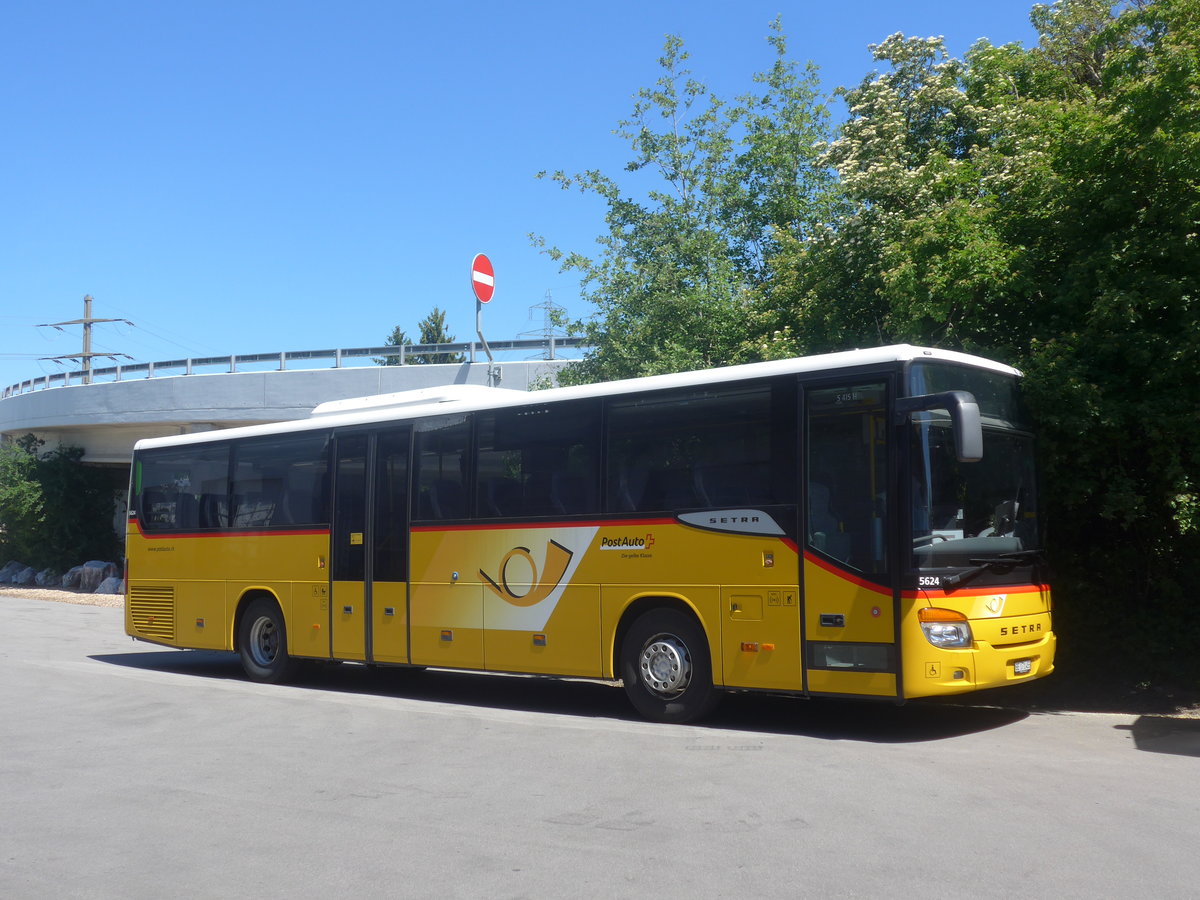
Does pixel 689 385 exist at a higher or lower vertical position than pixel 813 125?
lower

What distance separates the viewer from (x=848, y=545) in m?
9.49

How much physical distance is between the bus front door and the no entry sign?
743 cm

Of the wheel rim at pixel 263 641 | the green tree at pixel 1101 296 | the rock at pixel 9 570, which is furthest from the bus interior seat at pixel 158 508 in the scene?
the rock at pixel 9 570

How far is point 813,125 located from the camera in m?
21.5

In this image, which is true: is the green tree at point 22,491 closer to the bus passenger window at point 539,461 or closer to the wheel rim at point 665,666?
the bus passenger window at point 539,461

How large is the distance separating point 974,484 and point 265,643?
9.57 metres

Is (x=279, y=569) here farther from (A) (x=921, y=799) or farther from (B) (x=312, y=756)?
(A) (x=921, y=799)

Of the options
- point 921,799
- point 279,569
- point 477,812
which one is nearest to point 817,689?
point 921,799

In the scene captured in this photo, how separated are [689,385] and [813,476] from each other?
1.59m

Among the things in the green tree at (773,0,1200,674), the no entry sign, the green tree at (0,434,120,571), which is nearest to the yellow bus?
the green tree at (773,0,1200,674)

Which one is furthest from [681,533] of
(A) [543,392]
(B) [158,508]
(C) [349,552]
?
(B) [158,508]

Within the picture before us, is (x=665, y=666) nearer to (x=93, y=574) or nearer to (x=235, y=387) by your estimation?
(x=235, y=387)

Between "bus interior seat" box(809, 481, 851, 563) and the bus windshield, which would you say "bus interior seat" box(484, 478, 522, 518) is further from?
the bus windshield

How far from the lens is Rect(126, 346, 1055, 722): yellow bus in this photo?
9281mm
